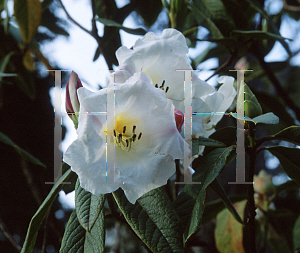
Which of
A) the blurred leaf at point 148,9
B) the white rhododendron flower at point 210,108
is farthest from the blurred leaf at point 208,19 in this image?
the white rhododendron flower at point 210,108

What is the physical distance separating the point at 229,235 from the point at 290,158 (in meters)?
0.41

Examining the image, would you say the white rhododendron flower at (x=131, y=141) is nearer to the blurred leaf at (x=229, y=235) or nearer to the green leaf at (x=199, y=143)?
the green leaf at (x=199, y=143)

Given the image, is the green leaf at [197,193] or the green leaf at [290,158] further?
the green leaf at [290,158]

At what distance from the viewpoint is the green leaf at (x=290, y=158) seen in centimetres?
70

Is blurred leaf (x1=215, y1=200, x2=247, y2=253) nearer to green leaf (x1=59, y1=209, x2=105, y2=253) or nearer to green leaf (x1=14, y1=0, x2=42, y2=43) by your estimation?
green leaf (x1=59, y1=209, x2=105, y2=253)

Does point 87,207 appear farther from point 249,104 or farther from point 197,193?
point 249,104

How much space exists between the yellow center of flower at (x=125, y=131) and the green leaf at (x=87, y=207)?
104 millimetres

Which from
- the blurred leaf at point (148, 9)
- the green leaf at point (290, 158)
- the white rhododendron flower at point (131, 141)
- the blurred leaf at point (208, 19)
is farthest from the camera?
the blurred leaf at point (148, 9)

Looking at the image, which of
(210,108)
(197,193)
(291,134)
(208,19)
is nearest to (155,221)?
(197,193)

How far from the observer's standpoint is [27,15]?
1001 mm

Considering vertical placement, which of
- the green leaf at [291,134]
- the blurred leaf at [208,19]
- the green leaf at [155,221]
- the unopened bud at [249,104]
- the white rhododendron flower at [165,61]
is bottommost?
the green leaf at [155,221]

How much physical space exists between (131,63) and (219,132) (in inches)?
12.9

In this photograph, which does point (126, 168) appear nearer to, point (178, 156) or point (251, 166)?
point (178, 156)

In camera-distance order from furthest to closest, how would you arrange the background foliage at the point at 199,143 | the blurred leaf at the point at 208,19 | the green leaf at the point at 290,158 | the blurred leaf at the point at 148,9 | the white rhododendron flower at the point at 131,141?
the blurred leaf at the point at 148,9 → the blurred leaf at the point at 208,19 → the green leaf at the point at 290,158 → the background foliage at the point at 199,143 → the white rhododendron flower at the point at 131,141
